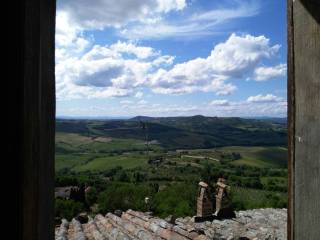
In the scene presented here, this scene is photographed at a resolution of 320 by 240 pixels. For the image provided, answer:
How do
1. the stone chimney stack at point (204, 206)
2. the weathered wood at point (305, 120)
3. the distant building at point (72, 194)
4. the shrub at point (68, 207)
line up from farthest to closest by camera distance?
the distant building at point (72, 194) → the shrub at point (68, 207) → the stone chimney stack at point (204, 206) → the weathered wood at point (305, 120)

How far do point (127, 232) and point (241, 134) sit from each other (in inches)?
4059

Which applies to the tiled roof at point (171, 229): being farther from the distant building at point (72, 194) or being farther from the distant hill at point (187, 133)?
the distant hill at point (187, 133)

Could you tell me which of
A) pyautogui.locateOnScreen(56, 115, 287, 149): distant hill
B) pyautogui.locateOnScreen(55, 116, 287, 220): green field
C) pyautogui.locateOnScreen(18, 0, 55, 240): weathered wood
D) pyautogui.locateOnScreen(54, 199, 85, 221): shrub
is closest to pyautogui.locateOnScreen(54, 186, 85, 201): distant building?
pyautogui.locateOnScreen(54, 199, 85, 221): shrub

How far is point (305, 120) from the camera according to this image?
4.06ft

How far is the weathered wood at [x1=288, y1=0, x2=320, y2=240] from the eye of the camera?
1211 millimetres

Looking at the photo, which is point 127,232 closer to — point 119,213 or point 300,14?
point 119,213

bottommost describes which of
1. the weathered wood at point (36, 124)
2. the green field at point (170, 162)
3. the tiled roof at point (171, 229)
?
the green field at point (170, 162)

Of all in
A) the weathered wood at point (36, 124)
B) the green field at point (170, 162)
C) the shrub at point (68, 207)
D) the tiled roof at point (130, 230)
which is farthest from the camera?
the green field at point (170, 162)

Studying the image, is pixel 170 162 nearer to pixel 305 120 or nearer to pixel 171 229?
pixel 171 229

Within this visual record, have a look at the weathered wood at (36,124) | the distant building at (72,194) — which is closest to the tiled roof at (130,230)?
the weathered wood at (36,124)

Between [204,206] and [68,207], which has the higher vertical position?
[204,206]

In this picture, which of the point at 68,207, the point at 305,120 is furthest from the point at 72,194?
the point at 305,120

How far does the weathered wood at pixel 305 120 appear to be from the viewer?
3.97ft

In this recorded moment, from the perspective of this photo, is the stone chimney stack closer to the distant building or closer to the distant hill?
the distant building
